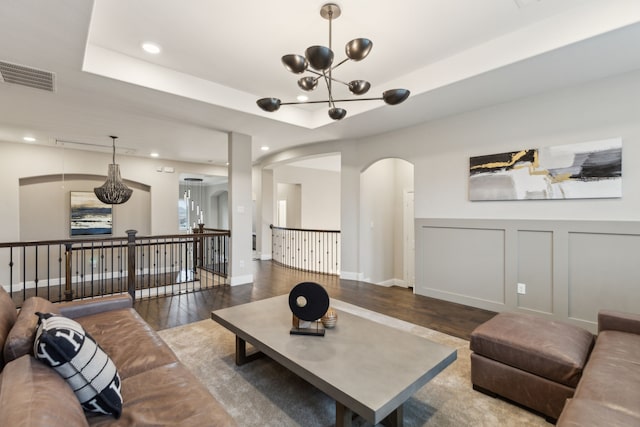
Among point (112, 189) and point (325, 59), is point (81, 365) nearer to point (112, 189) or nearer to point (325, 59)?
point (325, 59)

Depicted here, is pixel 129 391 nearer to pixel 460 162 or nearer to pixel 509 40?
pixel 509 40

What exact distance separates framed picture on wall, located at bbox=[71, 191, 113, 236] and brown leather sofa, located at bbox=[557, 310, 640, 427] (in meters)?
8.68

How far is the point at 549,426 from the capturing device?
6.19ft

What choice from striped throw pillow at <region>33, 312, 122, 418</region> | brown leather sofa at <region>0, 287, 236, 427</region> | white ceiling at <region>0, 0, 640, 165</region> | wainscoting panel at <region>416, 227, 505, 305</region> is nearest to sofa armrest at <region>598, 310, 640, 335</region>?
wainscoting panel at <region>416, 227, 505, 305</region>

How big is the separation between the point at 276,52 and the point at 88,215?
6.53 meters

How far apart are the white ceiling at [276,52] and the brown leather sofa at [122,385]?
2196 millimetres

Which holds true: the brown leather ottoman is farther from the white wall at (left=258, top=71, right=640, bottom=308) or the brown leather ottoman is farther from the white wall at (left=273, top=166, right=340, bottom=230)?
the white wall at (left=273, top=166, right=340, bottom=230)

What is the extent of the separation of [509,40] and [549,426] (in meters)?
3.18

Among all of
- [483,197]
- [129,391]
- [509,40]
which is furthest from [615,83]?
[129,391]

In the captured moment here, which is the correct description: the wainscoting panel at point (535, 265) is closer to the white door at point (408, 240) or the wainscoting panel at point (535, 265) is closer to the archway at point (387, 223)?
the white door at point (408, 240)

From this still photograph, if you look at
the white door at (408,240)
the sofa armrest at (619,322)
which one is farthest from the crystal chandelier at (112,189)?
the sofa armrest at (619,322)

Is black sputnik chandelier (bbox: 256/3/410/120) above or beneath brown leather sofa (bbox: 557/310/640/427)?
above

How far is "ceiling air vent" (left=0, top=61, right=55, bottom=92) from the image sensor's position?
2947 mm

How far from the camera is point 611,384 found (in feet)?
5.04
